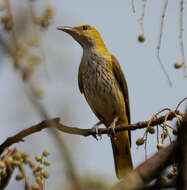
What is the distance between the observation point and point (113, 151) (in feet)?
17.0

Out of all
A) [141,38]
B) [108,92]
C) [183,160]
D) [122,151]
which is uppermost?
[141,38]

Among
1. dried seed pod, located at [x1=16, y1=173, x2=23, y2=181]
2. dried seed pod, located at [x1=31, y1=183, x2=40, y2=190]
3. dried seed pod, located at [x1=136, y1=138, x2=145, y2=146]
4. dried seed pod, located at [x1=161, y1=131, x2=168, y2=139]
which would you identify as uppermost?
dried seed pod, located at [x1=16, y1=173, x2=23, y2=181]

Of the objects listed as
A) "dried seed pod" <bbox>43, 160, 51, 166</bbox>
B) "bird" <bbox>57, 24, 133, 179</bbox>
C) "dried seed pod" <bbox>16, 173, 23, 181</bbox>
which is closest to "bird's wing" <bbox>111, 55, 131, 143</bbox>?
"bird" <bbox>57, 24, 133, 179</bbox>

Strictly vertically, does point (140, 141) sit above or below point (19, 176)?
below

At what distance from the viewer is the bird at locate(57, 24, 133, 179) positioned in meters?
4.75

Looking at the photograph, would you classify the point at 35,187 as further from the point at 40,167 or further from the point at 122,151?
the point at 122,151

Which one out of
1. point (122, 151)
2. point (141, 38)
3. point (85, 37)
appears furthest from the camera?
point (85, 37)

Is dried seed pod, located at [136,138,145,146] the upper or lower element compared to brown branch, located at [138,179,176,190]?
lower

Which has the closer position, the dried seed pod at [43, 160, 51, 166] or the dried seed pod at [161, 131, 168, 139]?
the dried seed pod at [43, 160, 51, 166]

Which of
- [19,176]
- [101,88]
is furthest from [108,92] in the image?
[19,176]

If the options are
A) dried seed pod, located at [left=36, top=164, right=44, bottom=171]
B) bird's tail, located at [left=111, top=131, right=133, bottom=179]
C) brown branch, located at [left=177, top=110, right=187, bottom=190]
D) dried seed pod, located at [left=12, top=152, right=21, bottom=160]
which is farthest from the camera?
bird's tail, located at [left=111, top=131, right=133, bottom=179]

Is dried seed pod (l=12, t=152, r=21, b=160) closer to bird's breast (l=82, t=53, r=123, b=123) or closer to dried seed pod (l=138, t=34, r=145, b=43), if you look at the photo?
dried seed pod (l=138, t=34, r=145, b=43)

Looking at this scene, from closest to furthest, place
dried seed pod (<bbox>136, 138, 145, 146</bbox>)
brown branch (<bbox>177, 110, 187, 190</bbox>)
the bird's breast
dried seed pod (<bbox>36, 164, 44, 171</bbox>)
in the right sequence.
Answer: brown branch (<bbox>177, 110, 187, 190</bbox>)
dried seed pod (<bbox>36, 164, 44, 171</bbox>)
dried seed pod (<bbox>136, 138, 145, 146</bbox>)
the bird's breast

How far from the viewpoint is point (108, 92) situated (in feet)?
15.6
